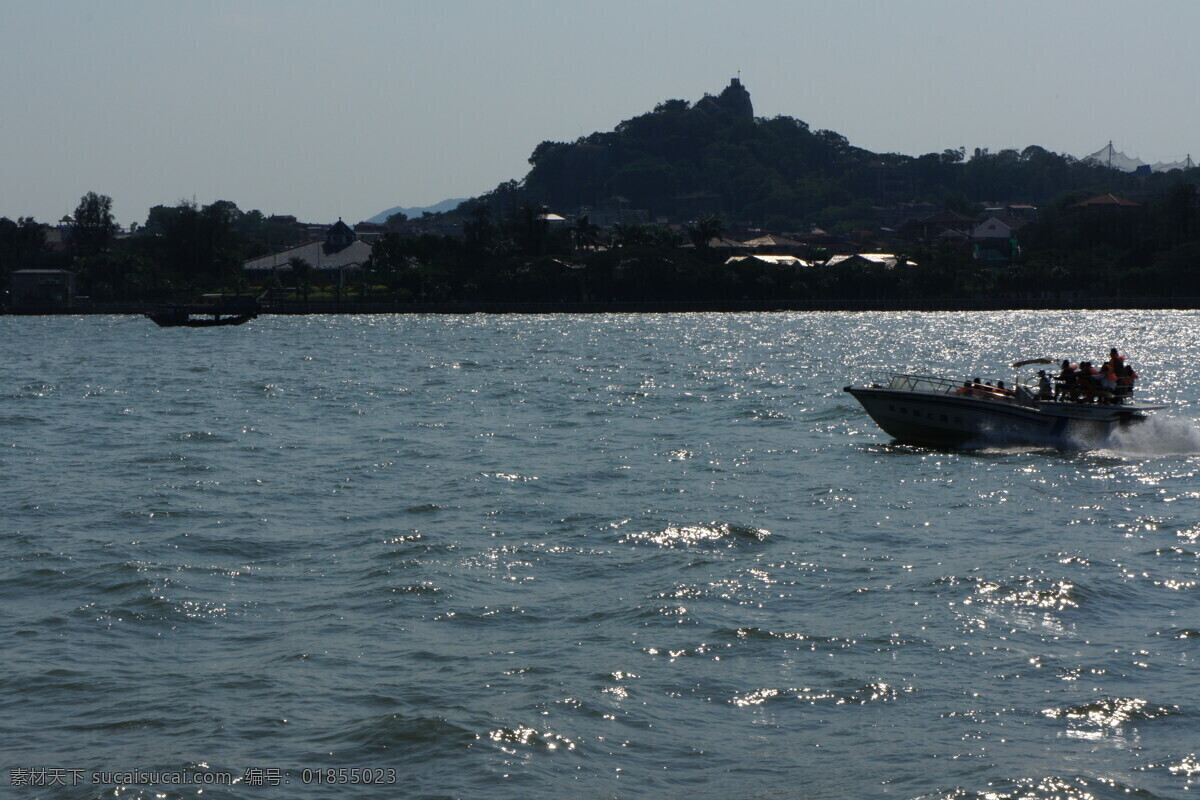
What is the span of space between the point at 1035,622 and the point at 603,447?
65.6ft

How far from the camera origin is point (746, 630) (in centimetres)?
1633

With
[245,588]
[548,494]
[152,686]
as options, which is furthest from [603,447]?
[152,686]

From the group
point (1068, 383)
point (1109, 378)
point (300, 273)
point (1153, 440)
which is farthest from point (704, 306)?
point (1109, 378)

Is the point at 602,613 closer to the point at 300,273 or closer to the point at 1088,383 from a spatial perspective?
the point at 1088,383

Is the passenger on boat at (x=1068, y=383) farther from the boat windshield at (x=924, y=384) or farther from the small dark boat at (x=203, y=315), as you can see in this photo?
the small dark boat at (x=203, y=315)

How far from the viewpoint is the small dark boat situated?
144 m

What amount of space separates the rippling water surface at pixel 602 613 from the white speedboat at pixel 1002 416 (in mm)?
479

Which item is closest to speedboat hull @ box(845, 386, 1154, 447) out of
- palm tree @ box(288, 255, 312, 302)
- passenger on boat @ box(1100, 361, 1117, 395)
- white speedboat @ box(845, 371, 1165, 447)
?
white speedboat @ box(845, 371, 1165, 447)

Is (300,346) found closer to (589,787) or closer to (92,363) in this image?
(92,363)

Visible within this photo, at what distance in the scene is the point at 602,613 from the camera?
17.3m

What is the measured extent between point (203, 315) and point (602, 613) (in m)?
142

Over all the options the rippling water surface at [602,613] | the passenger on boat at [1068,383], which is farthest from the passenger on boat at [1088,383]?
the rippling water surface at [602,613]

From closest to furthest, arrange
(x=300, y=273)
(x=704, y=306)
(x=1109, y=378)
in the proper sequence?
1. (x=1109, y=378)
2. (x=704, y=306)
3. (x=300, y=273)

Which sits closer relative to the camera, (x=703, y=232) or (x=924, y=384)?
(x=924, y=384)
